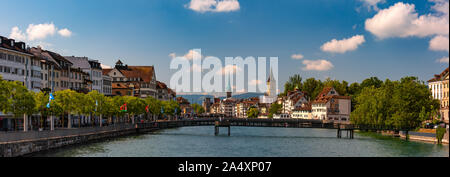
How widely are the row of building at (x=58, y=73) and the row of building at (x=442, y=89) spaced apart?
77.3 meters

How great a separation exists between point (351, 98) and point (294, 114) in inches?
1572

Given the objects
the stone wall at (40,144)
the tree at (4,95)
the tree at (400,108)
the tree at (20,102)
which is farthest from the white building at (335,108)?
the tree at (4,95)

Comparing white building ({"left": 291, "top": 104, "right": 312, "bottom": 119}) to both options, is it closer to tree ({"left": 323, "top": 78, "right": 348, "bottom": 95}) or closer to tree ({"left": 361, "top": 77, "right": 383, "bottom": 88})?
tree ({"left": 323, "top": 78, "right": 348, "bottom": 95})

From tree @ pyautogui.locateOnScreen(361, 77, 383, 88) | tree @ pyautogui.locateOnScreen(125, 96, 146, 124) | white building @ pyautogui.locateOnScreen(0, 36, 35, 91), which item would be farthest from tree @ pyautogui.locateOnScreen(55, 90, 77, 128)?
tree @ pyautogui.locateOnScreen(361, 77, 383, 88)

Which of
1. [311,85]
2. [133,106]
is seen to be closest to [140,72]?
[133,106]

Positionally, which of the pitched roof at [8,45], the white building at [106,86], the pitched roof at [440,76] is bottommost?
the white building at [106,86]

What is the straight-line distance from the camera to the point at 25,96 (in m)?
55.3

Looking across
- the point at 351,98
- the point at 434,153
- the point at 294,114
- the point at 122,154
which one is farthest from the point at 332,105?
the point at 122,154

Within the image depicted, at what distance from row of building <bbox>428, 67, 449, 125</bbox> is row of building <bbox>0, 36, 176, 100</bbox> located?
254ft

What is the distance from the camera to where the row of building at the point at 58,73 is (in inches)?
2864

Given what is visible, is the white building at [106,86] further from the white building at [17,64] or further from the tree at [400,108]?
the tree at [400,108]

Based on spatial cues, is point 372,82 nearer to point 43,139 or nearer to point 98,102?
point 98,102

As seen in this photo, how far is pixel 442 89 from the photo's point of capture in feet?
361
